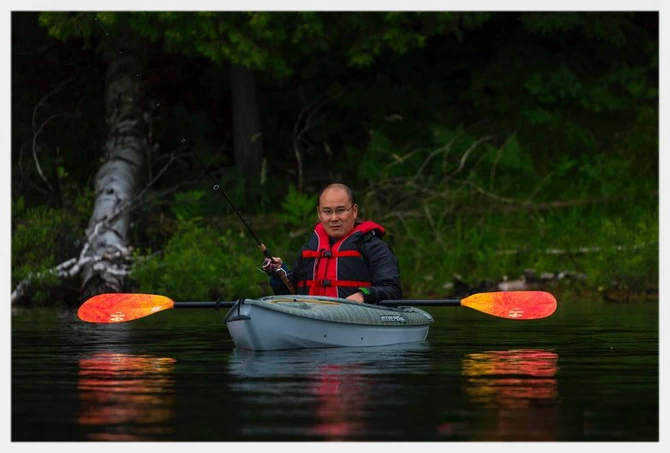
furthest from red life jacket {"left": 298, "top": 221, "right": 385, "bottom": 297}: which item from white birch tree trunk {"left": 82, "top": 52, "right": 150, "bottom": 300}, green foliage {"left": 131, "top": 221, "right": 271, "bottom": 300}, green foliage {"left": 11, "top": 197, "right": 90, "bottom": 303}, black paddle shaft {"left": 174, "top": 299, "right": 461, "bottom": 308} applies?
green foliage {"left": 11, "top": 197, "right": 90, "bottom": 303}

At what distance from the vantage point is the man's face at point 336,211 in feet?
44.0

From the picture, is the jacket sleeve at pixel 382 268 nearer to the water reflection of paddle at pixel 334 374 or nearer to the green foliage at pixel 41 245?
the water reflection of paddle at pixel 334 374

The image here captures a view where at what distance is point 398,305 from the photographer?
44.4 feet

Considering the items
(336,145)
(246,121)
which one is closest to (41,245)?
(246,121)

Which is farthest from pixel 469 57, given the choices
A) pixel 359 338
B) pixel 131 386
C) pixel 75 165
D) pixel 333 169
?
pixel 131 386

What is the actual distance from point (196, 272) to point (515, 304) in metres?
6.76

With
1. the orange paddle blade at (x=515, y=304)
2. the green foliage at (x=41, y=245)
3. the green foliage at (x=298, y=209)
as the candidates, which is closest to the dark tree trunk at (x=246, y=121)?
the green foliage at (x=298, y=209)

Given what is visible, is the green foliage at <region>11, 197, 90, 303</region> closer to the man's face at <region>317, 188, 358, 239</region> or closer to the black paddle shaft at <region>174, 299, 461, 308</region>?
the black paddle shaft at <region>174, 299, 461, 308</region>

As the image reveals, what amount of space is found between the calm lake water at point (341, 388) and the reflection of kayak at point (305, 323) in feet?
0.53

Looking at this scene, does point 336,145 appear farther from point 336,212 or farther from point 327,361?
point 327,361

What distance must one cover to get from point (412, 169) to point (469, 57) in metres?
3.39

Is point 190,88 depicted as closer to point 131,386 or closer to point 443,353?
point 443,353

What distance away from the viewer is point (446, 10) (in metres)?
21.9

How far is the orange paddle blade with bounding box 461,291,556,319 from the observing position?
13.7 m
